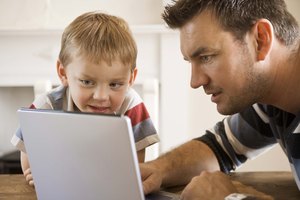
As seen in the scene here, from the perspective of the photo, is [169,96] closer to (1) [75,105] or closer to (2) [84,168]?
(1) [75,105]

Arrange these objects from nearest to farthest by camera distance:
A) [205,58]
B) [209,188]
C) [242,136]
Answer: [209,188]
[205,58]
[242,136]

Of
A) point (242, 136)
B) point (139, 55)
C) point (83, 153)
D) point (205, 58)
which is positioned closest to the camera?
point (83, 153)

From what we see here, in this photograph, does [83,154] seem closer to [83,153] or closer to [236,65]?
[83,153]

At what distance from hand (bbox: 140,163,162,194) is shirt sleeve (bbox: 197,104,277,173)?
256mm

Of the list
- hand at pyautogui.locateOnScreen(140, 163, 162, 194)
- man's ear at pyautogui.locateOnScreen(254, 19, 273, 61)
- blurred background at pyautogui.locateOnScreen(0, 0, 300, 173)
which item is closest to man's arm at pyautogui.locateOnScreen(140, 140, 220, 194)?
hand at pyautogui.locateOnScreen(140, 163, 162, 194)

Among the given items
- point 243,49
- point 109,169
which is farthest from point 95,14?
point 109,169

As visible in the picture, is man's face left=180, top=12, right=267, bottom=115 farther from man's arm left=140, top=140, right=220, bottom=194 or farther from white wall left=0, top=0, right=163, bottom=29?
white wall left=0, top=0, right=163, bottom=29

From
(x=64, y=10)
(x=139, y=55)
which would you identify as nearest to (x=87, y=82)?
(x=139, y=55)

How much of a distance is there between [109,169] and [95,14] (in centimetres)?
70

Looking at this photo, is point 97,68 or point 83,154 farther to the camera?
point 97,68

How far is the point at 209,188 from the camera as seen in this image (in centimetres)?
98

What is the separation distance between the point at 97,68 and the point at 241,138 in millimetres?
472

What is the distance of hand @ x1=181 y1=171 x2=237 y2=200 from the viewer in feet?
3.15

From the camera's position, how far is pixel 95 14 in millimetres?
1318
